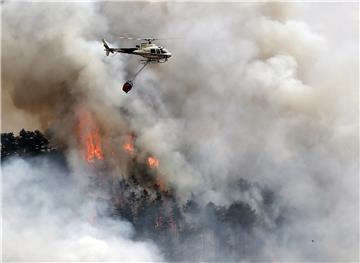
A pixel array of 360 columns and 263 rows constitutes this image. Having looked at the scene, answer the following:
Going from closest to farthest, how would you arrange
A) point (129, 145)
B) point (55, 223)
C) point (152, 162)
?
point (55, 223) < point (152, 162) < point (129, 145)

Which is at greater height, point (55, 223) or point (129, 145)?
point (129, 145)

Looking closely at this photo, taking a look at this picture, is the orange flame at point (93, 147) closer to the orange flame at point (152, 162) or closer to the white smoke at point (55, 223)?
the white smoke at point (55, 223)

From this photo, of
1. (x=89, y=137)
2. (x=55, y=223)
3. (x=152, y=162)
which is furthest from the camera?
(x=89, y=137)

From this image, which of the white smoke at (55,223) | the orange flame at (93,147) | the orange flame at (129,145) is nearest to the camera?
the white smoke at (55,223)

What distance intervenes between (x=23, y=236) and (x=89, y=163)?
458 inches

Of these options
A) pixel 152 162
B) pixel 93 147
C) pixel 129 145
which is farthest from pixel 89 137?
pixel 152 162

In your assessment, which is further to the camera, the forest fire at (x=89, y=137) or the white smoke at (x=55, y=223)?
the forest fire at (x=89, y=137)

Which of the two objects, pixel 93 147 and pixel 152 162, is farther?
pixel 93 147

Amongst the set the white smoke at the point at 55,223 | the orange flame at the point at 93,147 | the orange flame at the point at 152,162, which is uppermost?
the orange flame at the point at 93,147

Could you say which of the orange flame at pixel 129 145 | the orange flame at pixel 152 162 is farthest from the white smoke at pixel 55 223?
the orange flame at pixel 152 162

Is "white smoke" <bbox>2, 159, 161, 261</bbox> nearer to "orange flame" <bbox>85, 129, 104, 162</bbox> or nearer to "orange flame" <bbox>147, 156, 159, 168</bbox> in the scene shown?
"orange flame" <bbox>85, 129, 104, 162</bbox>

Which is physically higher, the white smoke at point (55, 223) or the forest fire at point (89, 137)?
the forest fire at point (89, 137)

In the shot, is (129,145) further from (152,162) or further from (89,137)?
(89,137)

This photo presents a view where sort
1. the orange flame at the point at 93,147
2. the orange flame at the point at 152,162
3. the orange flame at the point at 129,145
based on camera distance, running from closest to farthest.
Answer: the orange flame at the point at 93,147
the orange flame at the point at 152,162
the orange flame at the point at 129,145
